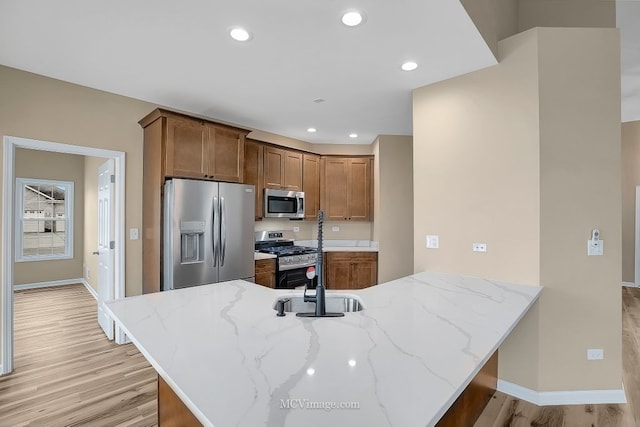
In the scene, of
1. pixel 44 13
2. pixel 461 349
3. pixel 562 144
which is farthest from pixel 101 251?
pixel 562 144

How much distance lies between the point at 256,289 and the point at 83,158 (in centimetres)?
644

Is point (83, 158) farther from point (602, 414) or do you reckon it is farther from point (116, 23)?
point (602, 414)

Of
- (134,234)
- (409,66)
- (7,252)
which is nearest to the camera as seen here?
(409,66)

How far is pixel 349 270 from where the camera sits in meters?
4.81

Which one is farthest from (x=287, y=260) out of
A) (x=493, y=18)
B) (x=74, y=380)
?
(x=493, y=18)

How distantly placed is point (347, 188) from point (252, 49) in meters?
3.17

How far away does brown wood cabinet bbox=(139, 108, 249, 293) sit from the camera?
3.14m

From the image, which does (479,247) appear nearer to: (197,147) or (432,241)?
(432,241)

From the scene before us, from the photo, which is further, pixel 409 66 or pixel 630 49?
pixel 630 49

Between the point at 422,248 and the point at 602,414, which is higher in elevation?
the point at 422,248

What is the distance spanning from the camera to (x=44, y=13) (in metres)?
1.93

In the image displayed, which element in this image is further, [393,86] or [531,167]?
[393,86]

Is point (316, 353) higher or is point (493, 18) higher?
point (493, 18)

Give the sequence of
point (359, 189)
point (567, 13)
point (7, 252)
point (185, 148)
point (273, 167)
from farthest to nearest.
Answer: point (359, 189) → point (273, 167) → point (185, 148) → point (567, 13) → point (7, 252)
